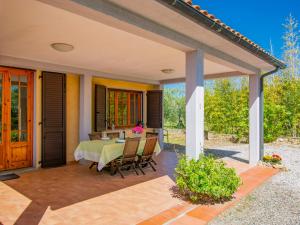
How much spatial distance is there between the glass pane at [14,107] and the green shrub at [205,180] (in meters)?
4.53

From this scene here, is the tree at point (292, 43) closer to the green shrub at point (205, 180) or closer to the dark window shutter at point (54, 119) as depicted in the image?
the green shrub at point (205, 180)

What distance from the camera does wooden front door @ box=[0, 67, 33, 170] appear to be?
6.10 metres

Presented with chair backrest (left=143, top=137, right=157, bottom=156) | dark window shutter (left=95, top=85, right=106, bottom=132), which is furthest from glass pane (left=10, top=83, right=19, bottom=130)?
chair backrest (left=143, top=137, right=157, bottom=156)

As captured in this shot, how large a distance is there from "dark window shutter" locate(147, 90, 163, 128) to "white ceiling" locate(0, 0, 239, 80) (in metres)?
2.62

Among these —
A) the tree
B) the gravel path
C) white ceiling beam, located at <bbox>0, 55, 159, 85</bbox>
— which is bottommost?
the gravel path

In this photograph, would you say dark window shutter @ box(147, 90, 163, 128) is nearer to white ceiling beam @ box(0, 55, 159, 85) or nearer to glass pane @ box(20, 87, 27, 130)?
white ceiling beam @ box(0, 55, 159, 85)

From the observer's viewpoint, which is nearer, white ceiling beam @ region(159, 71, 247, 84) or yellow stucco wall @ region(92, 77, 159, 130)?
white ceiling beam @ region(159, 71, 247, 84)

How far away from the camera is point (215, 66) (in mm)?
6984

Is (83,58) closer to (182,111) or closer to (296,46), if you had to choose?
(182,111)

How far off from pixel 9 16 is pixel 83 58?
2655mm

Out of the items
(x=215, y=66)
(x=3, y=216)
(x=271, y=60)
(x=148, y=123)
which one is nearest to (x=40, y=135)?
(x=3, y=216)

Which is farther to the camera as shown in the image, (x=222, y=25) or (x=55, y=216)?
(x=222, y=25)

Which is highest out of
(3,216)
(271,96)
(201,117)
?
(271,96)

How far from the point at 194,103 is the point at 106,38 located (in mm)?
1959
